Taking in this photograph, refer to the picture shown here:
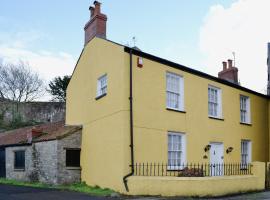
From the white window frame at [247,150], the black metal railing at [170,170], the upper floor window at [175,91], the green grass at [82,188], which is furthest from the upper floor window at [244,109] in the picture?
the green grass at [82,188]

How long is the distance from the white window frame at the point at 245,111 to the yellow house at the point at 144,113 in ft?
0.21

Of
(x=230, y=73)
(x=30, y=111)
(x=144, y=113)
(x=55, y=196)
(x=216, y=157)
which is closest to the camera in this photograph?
(x=55, y=196)

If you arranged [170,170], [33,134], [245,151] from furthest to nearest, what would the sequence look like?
[245,151] → [33,134] → [170,170]

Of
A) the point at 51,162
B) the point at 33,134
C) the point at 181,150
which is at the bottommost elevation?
the point at 51,162

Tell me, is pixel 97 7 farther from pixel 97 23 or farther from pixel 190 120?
pixel 190 120

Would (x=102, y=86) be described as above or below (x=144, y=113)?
above

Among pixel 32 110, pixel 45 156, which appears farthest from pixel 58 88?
pixel 45 156

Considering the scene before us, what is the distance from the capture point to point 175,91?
63.6 feet

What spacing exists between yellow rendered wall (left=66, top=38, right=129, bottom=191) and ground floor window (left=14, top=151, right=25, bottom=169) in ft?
13.2

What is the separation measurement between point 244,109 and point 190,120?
628 cm

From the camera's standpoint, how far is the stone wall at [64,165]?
20.3m

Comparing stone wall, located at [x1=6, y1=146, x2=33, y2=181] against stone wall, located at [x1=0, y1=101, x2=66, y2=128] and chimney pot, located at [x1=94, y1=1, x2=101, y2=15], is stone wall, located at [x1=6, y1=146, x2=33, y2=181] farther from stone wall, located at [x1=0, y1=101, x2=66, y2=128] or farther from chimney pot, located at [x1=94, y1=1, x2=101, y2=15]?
stone wall, located at [x1=0, y1=101, x2=66, y2=128]

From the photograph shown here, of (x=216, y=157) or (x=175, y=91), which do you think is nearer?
(x=175, y=91)

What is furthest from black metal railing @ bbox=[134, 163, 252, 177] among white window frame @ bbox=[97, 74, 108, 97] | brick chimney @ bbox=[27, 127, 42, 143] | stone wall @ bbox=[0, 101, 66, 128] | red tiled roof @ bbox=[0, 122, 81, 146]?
stone wall @ bbox=[0, 101, 66, 128]
